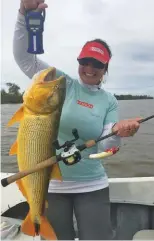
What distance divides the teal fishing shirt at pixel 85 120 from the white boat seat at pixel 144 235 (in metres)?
1.36

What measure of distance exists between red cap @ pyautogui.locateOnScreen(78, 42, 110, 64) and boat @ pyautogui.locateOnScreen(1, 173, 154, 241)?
1948mm

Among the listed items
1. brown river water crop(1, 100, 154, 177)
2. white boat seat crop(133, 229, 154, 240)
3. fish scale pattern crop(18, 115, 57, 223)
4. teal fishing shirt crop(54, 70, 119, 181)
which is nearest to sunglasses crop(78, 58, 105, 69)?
teal fishing shirt crop(54, 70, 119, 181)

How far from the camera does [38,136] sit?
8.54ft

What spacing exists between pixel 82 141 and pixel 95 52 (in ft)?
2.51

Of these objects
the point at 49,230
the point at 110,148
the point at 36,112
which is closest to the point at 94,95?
the point at 110,148

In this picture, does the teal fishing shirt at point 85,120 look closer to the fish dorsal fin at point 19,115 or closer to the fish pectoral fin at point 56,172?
the fish pectoral fin at point 56,172

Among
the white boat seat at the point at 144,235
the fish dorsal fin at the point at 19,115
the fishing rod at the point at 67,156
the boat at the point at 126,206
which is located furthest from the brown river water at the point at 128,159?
the fish dorsal fin at the point at 19,115

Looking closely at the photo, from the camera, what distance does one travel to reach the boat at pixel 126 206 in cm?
424

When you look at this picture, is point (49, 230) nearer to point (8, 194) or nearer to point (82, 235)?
point (82, 235)

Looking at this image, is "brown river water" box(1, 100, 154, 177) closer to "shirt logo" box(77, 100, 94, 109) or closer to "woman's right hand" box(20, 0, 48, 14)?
"shirt logo" box(77, 100, 94, 109)

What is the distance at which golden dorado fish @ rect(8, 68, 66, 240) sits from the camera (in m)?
2.56

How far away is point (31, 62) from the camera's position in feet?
9.80

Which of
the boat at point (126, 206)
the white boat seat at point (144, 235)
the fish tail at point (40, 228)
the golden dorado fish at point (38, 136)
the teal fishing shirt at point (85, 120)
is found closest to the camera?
the golden dorado fish at point (38, 136)

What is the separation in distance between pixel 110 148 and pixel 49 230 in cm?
84
